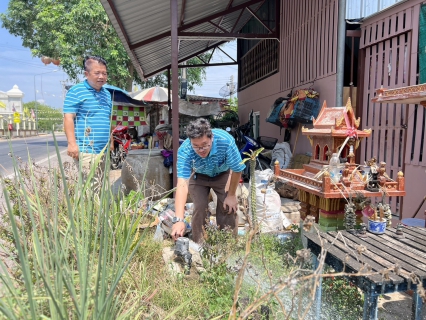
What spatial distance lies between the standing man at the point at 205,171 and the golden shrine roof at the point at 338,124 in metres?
0.90

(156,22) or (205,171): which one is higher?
(156,22)

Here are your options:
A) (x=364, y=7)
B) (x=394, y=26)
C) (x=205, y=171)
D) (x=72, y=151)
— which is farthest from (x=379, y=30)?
(x=72, y=151)

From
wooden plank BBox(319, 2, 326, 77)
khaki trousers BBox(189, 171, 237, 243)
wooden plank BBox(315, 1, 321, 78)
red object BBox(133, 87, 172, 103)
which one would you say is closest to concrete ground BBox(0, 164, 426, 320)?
khaki trousers BBox(189, 171, 237, 243)

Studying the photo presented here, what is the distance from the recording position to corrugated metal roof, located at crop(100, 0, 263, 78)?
5.59 metres

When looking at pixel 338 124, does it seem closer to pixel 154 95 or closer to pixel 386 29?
pixel 386 29

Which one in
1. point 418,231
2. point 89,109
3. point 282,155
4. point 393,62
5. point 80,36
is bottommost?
point 418,231

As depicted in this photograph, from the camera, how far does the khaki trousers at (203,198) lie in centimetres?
329

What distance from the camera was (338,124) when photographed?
121 inches

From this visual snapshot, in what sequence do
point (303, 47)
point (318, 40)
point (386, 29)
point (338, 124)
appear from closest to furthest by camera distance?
point (338, 124) < point (386, 29) < point (318, 40) < point (303, 47)

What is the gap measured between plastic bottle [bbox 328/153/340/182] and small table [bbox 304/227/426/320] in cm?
61

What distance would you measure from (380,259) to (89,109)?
271cm

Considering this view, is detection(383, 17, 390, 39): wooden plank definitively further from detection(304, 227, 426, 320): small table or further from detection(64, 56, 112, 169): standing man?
detection(64, 56, 112, 169): standing man

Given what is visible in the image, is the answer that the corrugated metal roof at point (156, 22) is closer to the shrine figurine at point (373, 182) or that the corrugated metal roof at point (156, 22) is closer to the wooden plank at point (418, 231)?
the shrine figurine at point (373, 182)

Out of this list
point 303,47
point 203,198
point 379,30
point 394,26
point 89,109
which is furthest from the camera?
point 303,47
